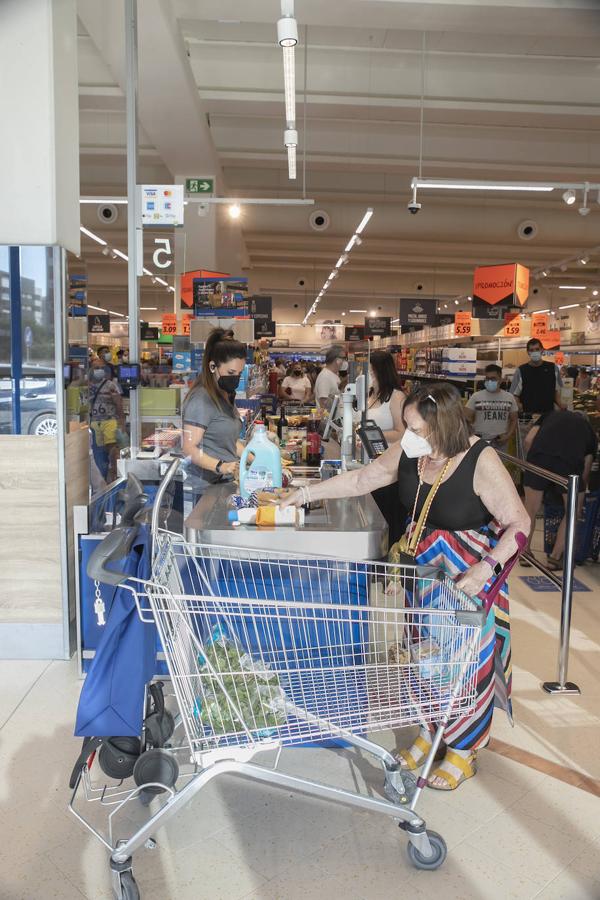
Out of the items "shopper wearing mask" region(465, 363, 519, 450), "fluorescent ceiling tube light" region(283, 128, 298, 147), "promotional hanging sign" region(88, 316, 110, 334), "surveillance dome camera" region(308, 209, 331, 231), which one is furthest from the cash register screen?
"promotional hanging sign" region(88, 316, 110, 334)

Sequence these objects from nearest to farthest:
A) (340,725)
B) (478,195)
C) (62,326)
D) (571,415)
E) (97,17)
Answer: (340,725) → (62,326) → (571,415) → (97,17) → (478,195)

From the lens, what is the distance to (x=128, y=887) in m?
2.20

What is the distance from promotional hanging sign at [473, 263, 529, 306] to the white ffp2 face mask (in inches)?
515

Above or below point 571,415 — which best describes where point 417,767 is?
below

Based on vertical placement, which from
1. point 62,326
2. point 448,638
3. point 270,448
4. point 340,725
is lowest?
point 340,725

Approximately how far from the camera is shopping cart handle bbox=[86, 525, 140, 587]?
2.06 meters

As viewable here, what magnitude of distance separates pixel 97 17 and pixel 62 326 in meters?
4.57

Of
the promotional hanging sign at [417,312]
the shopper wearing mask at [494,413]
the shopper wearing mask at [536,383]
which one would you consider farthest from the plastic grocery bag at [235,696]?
the promotional hanging sign at [417,312]

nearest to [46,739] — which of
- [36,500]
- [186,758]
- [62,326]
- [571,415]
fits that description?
[186,758]

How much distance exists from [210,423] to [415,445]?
5.54 ft

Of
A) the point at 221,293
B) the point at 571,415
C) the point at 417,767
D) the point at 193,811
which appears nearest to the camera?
the point at 193,811

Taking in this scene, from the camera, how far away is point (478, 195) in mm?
16250

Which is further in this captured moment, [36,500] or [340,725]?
[36,500]

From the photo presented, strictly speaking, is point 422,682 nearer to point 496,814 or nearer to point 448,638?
point 448,638
